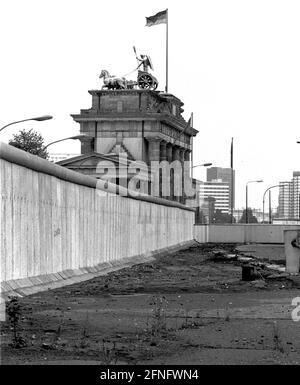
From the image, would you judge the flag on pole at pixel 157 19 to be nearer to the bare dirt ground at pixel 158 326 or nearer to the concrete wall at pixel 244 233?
the concrete wall at pixel 244 233

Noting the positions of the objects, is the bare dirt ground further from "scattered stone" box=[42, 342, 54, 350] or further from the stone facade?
the stone facade

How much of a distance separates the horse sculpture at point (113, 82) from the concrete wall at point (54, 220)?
285ft

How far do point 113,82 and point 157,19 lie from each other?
12.5 m

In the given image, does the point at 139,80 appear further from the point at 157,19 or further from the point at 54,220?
the point at 54,220

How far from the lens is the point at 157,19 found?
115188 millimetres

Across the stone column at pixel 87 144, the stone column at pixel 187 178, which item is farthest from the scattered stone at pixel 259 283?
the stone column at pixel 87 144

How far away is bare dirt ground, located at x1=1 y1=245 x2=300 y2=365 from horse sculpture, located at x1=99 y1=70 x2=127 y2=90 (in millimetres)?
104234

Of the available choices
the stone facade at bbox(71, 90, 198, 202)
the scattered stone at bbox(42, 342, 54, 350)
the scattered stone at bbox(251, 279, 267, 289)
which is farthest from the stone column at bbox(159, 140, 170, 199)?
the scattered stone at bbox(42, 342, 54, 350)

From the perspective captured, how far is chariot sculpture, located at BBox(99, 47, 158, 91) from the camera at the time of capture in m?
123

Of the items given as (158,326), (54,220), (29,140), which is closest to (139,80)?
(29,140)

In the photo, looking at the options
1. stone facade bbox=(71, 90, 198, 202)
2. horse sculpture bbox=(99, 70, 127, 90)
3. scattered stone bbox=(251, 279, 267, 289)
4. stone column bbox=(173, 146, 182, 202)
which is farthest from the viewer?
horse sculpture bbox=(99, 70, 127, 90)
